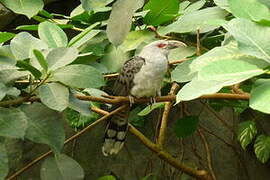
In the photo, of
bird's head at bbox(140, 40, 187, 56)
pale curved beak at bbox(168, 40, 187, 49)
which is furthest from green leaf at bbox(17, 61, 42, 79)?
bird's head at bbox(140, 40, 187, 56)

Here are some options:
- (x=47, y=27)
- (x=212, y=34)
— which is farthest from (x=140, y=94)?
(x=47, y=27)

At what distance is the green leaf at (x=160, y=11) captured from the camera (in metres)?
1.32

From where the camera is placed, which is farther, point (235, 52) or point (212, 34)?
point (212, 34)

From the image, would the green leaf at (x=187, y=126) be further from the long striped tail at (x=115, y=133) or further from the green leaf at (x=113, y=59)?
the green leaf at (x=113, y=59)

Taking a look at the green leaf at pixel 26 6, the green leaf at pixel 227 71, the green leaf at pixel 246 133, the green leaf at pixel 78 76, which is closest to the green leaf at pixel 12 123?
the green leaf at pixel 78 76

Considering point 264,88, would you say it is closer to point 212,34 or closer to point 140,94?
point 212,34

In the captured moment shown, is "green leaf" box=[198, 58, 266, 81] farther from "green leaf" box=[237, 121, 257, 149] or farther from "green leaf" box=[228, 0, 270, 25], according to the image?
"green leaf" box=[237, 121, 257, 149]

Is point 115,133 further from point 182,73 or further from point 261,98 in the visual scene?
point 261,98

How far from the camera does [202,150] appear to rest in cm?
289

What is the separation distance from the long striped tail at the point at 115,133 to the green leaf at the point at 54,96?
82 cm

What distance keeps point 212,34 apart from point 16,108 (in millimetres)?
774

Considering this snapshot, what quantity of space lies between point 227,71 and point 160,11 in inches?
29.2

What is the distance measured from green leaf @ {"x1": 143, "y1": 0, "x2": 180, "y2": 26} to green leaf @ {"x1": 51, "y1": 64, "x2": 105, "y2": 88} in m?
0.33

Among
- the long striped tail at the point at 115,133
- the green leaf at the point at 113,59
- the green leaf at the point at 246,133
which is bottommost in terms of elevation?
the green leaf at the point at 246,133
